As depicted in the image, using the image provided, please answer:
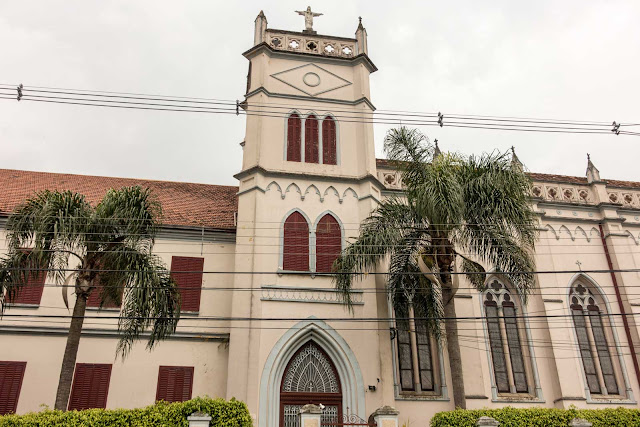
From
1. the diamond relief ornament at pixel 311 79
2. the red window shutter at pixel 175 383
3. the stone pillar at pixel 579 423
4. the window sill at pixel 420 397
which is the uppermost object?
the diamond relief ornament at pixel 311 79

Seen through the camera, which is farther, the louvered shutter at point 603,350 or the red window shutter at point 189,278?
the louvered shutter at point 603,350

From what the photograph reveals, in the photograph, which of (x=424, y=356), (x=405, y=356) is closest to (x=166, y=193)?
(x=405, y=356)

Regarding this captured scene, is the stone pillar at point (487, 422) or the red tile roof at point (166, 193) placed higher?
the red tile roof at point (166, 193)

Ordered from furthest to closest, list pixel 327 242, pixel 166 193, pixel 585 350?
pixel 166 193
pixel 585 350
pixel 327 242

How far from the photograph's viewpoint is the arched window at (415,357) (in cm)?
1866

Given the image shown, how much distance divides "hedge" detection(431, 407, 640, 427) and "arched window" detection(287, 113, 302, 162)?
10264 mm

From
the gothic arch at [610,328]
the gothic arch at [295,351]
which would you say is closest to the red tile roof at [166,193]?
the gothic arch at [295,351]

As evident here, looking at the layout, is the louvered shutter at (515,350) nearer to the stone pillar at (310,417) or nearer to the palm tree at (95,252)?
the stone pillar at (310,417)

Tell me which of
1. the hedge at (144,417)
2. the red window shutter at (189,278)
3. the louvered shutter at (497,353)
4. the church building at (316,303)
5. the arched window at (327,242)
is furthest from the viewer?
the louvered shutter at (497,353)

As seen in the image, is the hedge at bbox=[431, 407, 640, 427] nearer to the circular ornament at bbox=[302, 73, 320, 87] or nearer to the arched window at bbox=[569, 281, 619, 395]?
the arched window at bbox=[569, 281, 619, 395]

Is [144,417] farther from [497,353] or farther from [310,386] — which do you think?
[497,353]

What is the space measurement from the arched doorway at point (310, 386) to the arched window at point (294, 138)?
22.0ft

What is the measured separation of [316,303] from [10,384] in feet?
31.7

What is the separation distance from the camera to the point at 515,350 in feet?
65.6
